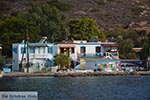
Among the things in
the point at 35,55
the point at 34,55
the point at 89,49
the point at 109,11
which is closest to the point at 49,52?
the point at 35,55

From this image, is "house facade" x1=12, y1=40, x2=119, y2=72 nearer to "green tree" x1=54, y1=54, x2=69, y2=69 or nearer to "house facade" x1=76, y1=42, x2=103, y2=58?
"house facade" x1=76, y1=42, x2=103, y2=58

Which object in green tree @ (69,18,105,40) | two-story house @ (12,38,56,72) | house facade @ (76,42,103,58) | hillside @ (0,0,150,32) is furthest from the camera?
hillside @ (0,0,150,32)

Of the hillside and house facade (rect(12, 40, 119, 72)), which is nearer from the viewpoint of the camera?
house facade (rect(12, 40, 119, 72))

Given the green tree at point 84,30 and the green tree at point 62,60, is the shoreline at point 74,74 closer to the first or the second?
the green tree at point 62,60

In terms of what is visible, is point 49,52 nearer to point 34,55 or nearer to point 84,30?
point 34,55

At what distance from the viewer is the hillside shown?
157 meters

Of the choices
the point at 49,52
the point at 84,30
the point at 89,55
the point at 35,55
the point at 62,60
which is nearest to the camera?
the point at 62,60

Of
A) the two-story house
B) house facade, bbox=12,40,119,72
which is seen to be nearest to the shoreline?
house facade, bbox=12,40,119,72

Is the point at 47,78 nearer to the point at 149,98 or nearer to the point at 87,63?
the point at 87,63

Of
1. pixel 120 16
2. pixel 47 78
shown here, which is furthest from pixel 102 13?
pixel 47 78

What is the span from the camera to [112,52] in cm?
10044

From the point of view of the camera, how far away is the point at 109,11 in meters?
174

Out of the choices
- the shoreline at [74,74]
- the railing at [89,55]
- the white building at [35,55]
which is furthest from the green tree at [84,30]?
the shoreline at [74,74]

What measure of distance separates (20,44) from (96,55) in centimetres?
1171
